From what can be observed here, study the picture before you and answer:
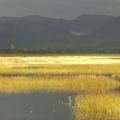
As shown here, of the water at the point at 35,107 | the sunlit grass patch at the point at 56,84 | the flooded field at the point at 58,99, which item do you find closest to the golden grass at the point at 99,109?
the flooded field at the point at 58,99

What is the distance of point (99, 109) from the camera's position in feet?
86.7

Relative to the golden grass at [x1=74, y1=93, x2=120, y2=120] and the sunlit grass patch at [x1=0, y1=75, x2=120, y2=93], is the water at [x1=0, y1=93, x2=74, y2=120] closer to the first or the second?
the golden grass at [x1=74, y1=93, x2=120, y2=120]

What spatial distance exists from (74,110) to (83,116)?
9.83 feet

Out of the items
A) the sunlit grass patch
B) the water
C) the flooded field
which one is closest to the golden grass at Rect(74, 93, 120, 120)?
the flooded field

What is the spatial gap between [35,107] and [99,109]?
5773 millimetres

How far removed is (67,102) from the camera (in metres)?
32.8

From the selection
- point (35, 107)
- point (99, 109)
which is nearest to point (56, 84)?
point (35, 107)

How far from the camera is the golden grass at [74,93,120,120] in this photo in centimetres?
2541

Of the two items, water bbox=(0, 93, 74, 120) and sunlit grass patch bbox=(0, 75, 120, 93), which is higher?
water bbox=(0, 93, 74, 120)

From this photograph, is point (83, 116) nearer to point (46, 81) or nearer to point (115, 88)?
point (115, 88)

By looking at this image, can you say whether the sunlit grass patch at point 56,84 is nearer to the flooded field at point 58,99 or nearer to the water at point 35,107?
the flooded field at point 58,99

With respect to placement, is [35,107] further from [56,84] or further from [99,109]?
[56,84]

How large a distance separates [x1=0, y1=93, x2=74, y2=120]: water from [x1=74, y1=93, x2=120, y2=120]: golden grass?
2.41ft

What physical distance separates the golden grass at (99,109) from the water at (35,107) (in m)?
0.73
